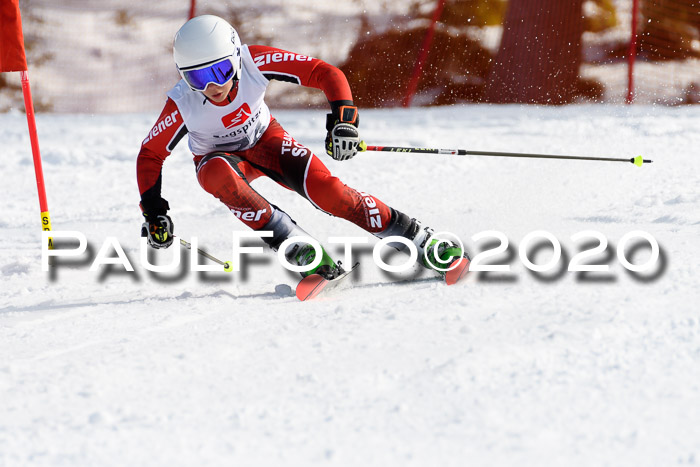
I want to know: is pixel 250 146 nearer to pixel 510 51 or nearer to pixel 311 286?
pixel 311 286

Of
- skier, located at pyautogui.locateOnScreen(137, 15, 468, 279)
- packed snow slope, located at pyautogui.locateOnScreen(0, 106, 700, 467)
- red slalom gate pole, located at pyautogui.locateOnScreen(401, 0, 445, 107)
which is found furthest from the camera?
red slalom gate pole, located at pyautogui.locateOnScreen(401, 0, 445, 107)

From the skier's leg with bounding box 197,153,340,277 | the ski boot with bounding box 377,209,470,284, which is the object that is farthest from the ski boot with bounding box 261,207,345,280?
the ski boot with bounding box 377,209,470,284

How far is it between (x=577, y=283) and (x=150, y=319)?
1781mm

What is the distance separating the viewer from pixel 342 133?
11.5 ft

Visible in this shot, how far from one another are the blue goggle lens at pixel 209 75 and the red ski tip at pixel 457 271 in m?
1.35

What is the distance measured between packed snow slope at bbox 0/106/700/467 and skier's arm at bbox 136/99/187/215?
0.46 meters

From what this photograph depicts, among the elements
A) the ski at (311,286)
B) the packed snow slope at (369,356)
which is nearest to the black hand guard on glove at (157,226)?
the packed snow slope at (369,356)

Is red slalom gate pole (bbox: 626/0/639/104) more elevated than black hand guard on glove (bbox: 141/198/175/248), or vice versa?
red slalom gate pole (bbox: 626/0/639/104)

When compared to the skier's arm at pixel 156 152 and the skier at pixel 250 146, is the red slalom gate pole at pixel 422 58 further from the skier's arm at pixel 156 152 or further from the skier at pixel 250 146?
the skier's arm at pixel 156 152

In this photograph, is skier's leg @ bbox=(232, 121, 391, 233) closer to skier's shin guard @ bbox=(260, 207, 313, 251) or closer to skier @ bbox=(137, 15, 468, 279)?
skier @ bbox=(137, 15, 468, 279)

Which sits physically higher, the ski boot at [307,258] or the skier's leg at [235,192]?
the skier's leg at [235,192]

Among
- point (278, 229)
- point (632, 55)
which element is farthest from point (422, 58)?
point (278, 229)

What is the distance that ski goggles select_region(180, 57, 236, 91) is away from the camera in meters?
3.39

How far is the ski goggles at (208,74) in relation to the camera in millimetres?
3391
